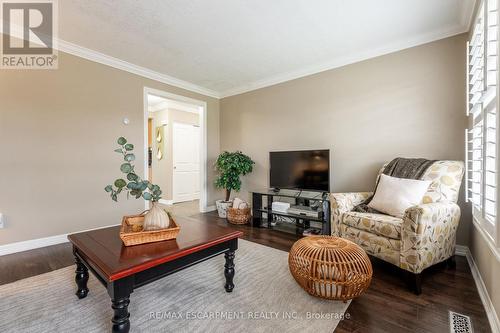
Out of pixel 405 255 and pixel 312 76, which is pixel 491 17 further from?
pixel 312 76

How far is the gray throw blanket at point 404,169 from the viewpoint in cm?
234

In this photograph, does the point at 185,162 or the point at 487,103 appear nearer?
the point at 487,103

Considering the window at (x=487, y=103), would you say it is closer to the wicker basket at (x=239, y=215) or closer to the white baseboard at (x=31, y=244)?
the wicker basket at (x=239, y=215)

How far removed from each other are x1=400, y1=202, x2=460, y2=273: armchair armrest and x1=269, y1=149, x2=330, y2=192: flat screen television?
1.33m

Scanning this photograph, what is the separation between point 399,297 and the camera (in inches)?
65.8

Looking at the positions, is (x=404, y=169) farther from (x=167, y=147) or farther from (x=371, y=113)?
(x=167, y=147)

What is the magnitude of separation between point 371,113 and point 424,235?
1773 millimetres

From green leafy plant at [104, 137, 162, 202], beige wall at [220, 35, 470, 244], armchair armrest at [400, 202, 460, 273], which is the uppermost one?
beige wall at [220, 35, 470, 244]

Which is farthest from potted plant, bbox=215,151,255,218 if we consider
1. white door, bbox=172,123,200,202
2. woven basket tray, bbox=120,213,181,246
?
woven basket tray, bbox=120,213,181,246

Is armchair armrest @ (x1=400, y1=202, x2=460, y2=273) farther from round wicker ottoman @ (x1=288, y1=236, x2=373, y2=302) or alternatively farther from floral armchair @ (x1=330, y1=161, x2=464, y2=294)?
round wicker ottoman @ (x1=288, y1=236, x2=373, y2=302)

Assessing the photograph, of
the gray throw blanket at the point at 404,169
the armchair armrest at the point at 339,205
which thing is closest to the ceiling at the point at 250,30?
the gray throw blanket at the point at 404,169

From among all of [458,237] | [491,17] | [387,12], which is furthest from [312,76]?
[458,237]

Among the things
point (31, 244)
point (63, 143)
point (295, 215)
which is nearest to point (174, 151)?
point (63, 143)

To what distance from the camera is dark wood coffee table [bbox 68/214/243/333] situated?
1139 mm
